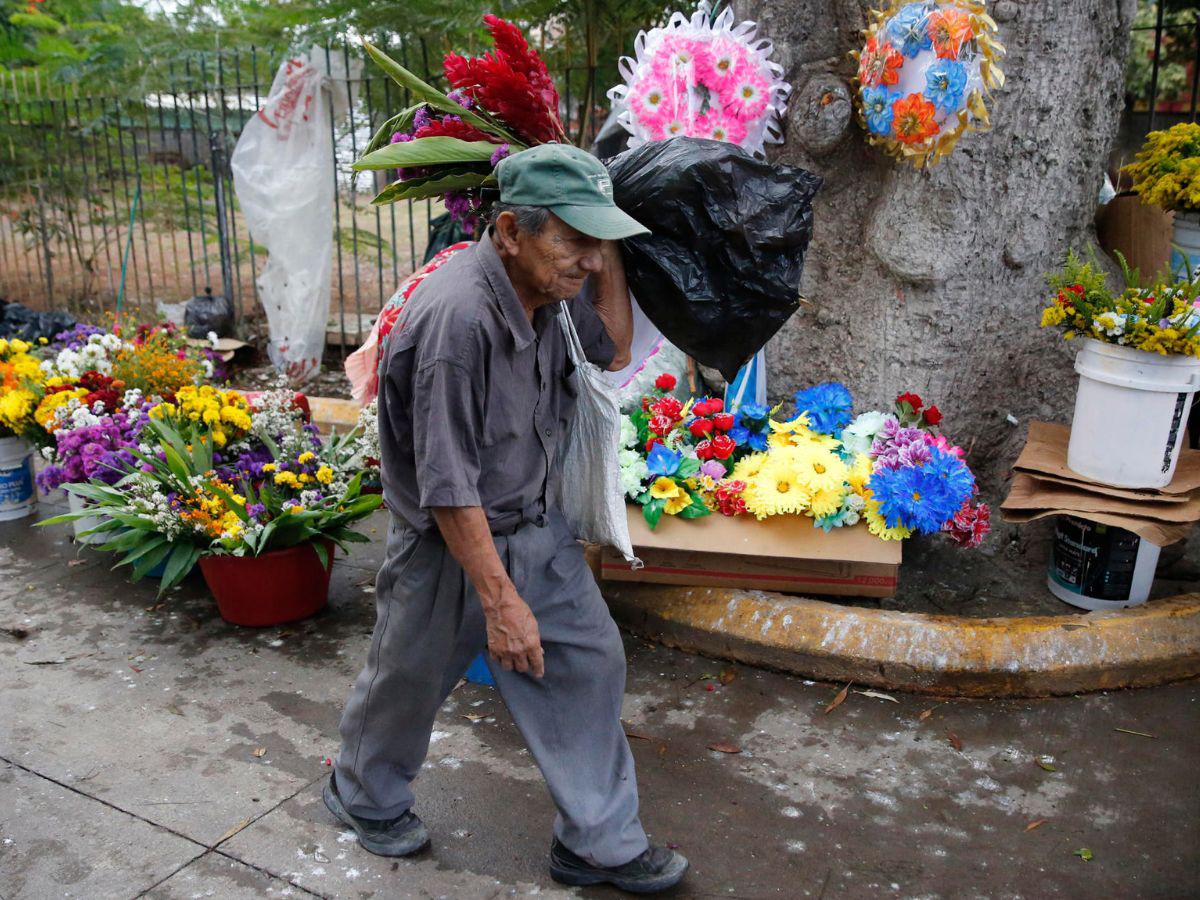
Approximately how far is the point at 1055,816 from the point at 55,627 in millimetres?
3623

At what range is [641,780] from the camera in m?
3.20

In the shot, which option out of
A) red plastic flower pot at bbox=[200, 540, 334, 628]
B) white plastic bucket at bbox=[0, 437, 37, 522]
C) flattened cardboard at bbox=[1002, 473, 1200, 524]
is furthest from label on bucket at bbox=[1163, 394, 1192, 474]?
white plastic bucket at bbox=[0, 437, 37, 522]

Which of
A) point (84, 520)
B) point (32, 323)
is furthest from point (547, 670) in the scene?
point (32, 323)

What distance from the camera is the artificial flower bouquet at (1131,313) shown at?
11.7 feet

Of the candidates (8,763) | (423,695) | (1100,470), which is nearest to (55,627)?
(8,763)

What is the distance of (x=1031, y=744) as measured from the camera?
3.36 m

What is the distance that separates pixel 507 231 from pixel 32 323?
26.2ft

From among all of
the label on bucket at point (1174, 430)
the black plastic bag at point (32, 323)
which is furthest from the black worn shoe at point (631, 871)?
the black plastic bag at point (32, 323)

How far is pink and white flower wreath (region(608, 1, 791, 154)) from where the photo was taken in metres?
3.80

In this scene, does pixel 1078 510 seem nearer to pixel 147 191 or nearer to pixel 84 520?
pixel 84 520

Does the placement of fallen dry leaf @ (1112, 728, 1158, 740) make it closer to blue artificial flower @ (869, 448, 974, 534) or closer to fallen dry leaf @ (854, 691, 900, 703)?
fallen dry leaf @ (854, 691, 900, 703)

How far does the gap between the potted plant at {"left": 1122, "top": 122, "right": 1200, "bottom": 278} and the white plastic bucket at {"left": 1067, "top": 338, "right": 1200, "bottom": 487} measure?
0.45 metres

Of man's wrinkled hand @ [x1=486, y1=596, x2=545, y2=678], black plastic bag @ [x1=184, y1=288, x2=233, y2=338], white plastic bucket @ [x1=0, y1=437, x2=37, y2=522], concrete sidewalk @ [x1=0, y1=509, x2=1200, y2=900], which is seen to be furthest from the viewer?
black plastic bag @ [x1=184, y1=288, x2=233, y2=338]

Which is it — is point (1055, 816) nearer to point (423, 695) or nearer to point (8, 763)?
point (423, 695)
